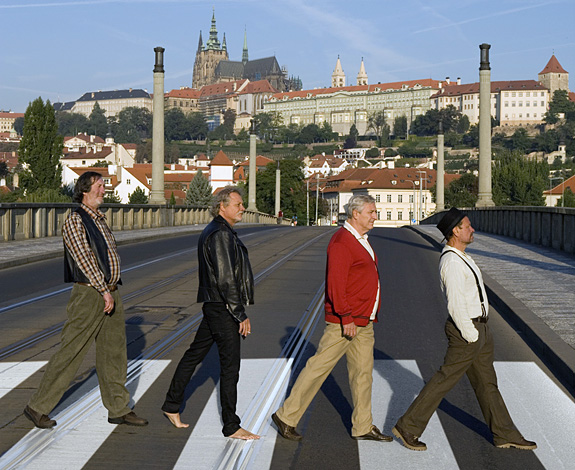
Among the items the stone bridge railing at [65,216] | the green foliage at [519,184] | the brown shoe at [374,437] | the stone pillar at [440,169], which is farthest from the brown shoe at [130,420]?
the green foliage at [519,184]

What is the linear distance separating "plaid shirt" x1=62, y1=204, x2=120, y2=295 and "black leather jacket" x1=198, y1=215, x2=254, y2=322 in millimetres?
659

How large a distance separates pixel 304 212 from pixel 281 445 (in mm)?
121827

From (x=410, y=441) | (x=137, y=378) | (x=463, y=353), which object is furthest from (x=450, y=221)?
(x=137, y=378)

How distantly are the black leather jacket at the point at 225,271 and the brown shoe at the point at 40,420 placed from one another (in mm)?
1316

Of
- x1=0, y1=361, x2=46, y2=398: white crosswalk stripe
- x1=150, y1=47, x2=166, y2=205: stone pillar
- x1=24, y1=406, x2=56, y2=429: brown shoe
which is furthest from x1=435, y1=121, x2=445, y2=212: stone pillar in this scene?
x1=24, y1=406, x2=56, y2=429: brown shoe

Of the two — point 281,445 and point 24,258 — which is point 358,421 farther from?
point 24,258

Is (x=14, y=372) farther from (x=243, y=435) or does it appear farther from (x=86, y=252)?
(x=243, y=435)


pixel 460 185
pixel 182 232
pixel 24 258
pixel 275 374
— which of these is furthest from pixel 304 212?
pixel 275 374

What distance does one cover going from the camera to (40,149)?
10388 centimetres

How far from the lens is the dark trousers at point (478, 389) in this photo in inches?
247

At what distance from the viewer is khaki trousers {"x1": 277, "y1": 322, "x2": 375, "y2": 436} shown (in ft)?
21.1

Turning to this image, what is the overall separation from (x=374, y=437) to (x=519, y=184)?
92233 millimetres

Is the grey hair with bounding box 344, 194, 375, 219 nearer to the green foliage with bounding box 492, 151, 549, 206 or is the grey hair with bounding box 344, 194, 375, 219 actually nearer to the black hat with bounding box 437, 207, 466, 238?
the black hat with bounding box 437, 207, 466, 238

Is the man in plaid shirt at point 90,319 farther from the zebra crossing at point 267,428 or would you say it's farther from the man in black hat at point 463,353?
the man in black hat at point 463,353
